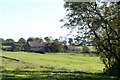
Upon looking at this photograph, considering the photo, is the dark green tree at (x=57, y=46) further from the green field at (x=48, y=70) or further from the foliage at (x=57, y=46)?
the green field at (x=48, y=70)

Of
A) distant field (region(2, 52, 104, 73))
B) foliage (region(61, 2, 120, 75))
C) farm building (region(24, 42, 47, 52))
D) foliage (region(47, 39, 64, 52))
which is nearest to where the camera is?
foliage (region(61, 2, 120, 75))

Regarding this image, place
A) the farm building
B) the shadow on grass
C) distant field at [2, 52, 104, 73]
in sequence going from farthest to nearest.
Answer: the farm building
distant field at [2, 52, 104, 73]
the shadow on grass

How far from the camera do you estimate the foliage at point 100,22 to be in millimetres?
17297

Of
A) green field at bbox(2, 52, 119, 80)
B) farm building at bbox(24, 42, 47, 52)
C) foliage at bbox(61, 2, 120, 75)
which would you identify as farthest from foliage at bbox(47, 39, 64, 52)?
foliage at bbox(61, 2, 120, 75)

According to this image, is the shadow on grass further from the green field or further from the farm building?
the farm building

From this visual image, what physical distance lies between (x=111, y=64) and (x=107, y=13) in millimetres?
8231

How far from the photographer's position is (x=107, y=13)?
17891 millimetres

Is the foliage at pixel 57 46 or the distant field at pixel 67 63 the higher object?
the foliage at pixel 57 46

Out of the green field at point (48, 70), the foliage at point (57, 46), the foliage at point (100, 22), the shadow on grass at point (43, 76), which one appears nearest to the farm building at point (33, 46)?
the foliage at point (57, 46)

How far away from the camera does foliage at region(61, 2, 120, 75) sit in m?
17.3

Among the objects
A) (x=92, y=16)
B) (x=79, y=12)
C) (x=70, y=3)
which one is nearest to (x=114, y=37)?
(x=92, y=16)

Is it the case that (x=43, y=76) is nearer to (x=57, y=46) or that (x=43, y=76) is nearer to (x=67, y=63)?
(x=67, y=63)

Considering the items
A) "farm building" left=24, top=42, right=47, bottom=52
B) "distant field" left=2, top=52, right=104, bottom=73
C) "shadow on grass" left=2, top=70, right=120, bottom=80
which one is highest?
"farm building" left=24, top=42, right=47, bottom=52

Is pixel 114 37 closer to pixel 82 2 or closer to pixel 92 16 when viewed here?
pixel 92 16
